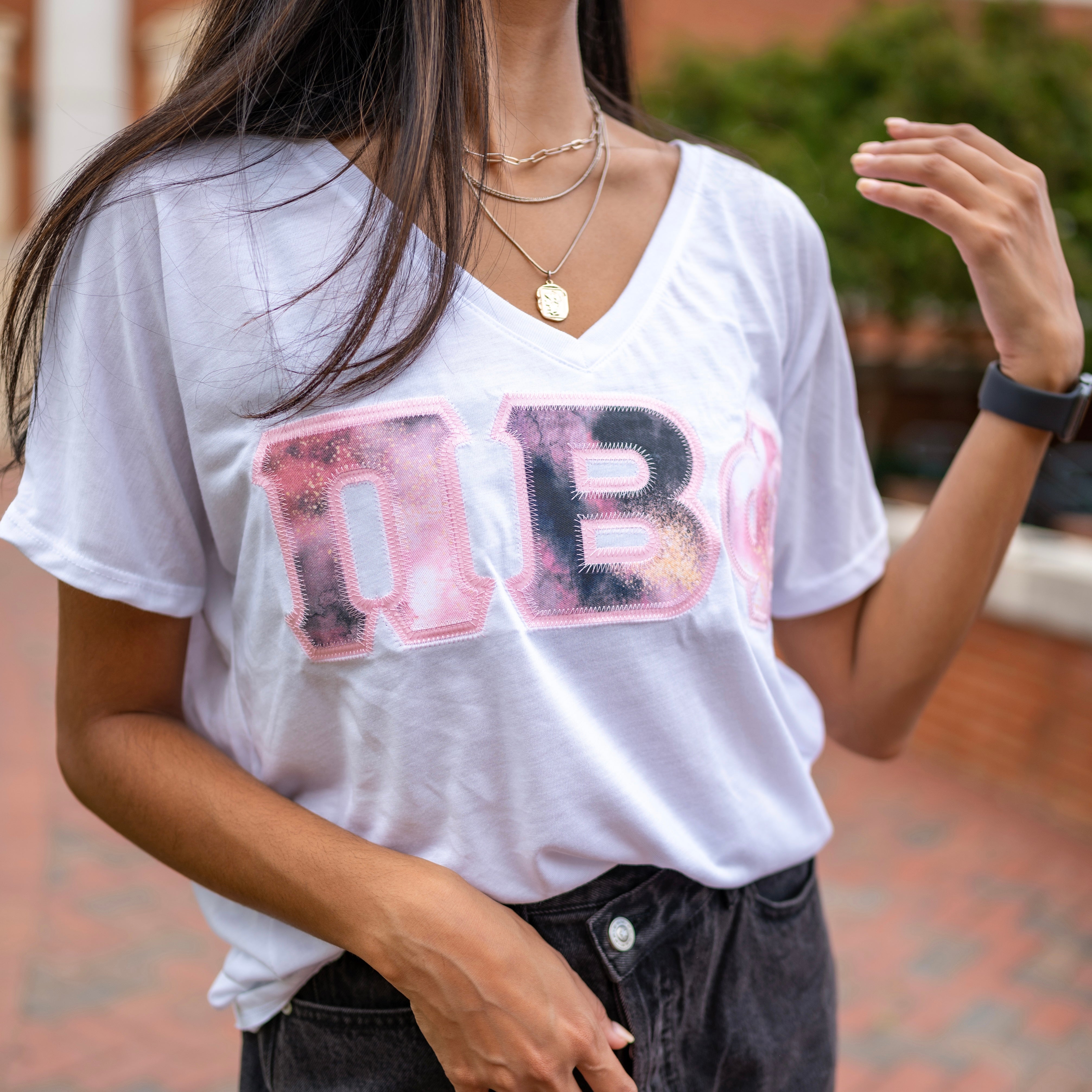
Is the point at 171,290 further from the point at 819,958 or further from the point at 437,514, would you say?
the point at 819,958

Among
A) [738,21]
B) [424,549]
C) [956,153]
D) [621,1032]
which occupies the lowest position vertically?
[621,1032]

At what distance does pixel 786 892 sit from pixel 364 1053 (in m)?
0.50

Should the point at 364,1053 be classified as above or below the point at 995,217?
below

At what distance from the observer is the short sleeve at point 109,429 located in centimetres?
104

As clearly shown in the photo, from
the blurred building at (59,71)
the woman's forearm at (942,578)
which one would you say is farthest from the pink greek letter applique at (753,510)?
the blurred building at (59,71)

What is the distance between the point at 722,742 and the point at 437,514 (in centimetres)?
39

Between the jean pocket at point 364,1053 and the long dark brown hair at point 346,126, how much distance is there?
1.92ft

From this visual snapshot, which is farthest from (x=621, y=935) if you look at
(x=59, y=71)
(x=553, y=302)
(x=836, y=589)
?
(x=59, y=71)

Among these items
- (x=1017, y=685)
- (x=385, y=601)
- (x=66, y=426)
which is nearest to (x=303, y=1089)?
(x=385, y=601)

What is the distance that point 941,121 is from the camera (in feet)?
23.9

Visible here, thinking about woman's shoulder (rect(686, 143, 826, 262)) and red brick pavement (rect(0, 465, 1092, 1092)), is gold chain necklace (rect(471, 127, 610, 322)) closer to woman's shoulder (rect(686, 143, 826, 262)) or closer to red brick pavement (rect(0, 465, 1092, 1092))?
woman's shoulder (rect(686, 143, 826, 262))

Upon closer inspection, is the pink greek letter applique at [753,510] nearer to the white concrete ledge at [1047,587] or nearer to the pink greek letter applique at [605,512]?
the pink greek letter applique at [605,512]

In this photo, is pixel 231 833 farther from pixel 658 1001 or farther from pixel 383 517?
pixel 658 1001

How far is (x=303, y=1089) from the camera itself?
115 centimetres
